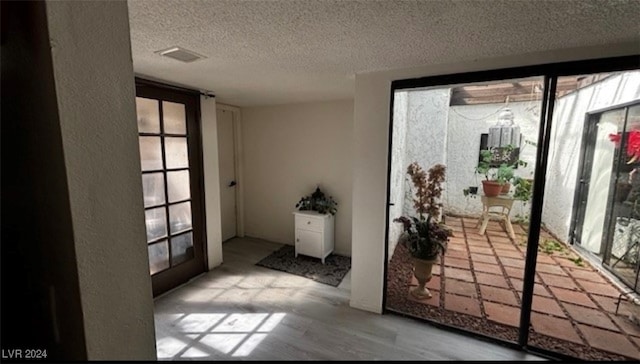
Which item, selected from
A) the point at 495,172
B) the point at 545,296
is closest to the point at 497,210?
the point at 495,172

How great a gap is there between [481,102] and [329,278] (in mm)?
3884

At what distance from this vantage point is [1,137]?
1.64 feet

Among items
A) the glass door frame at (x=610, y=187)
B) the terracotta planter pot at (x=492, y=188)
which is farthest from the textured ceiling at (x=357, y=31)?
the terracotta planter pot at (x=492, y=188)

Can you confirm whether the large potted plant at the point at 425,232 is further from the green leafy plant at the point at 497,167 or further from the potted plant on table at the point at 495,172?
the green leafy plant at the point at 497,167

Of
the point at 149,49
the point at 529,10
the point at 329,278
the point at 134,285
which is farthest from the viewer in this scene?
the point at 329,278

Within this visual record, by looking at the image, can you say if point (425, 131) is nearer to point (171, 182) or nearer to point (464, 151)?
point (464, 151)

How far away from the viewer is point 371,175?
226 centimetres

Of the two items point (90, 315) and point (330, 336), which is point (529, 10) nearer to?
point (90, 315)

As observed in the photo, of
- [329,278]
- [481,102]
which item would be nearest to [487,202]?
[481,102]

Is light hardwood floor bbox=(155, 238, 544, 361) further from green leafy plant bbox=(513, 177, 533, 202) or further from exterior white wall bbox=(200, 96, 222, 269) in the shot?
green leafy plant bbox=(513, 177, 533, 202)

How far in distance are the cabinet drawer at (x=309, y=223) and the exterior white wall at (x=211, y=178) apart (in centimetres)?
97

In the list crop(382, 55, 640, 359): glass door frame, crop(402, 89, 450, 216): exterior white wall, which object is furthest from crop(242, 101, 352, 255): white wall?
crop(382, 55, 640, 359): glass door frame

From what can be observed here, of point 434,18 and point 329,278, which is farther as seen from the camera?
point 329,278

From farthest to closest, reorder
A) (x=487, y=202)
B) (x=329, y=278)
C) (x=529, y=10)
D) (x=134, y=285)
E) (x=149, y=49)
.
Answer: (x=487, y=202)
(x=329, y=278)
(x=149, y=49)
(x=529, y=10)
(x=134, y=285)
